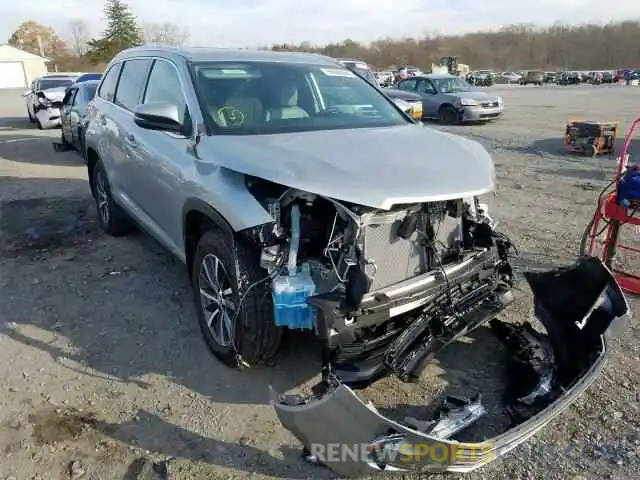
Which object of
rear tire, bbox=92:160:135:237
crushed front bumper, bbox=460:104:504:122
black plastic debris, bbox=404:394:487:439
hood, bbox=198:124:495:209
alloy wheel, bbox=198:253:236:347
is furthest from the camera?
crushed front bumper, bbox=460:104:504:122

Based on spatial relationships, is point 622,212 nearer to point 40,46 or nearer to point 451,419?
point 451,419

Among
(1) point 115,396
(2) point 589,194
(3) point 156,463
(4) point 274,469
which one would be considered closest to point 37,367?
(1) point 115,396

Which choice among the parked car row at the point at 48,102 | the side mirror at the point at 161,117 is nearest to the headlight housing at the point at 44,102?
the parked car row at the point at 48,102

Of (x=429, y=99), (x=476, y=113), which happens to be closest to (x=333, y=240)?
(x=476, y=113)

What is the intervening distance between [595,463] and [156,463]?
222 centimetres

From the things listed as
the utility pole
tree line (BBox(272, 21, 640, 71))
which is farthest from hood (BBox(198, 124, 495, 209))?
tree line (BBox(272, 21, 640, 71))

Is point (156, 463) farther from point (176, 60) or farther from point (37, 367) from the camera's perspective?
point (176, 60)

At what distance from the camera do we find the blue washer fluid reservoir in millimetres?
2838

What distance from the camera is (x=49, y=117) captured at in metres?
16.6

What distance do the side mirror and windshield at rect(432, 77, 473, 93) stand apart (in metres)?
15.7

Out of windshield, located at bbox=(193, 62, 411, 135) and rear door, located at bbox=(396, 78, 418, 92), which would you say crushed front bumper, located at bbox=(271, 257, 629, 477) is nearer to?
windshield, located at bbox=(193, 62, 411, 135)

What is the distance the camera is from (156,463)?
278 cm

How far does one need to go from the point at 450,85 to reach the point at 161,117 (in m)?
16.3

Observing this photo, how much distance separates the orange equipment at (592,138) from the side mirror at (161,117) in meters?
10.00
